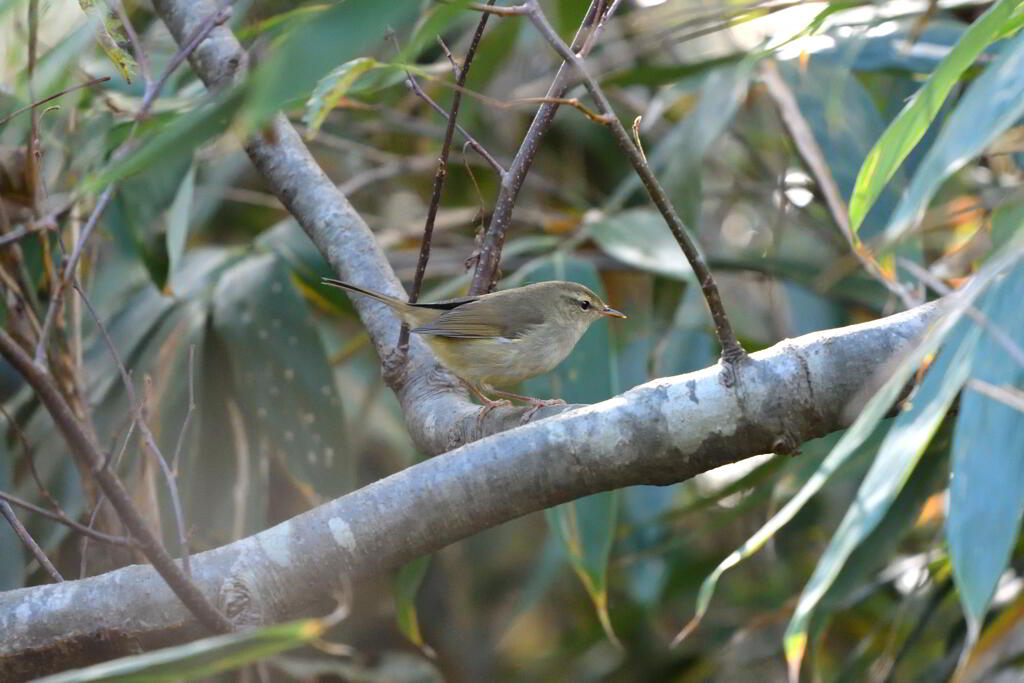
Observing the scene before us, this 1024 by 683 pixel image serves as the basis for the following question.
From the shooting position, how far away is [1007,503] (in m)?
1.57

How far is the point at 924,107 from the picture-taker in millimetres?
1854

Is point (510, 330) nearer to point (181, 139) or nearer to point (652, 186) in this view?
point (652, 186)

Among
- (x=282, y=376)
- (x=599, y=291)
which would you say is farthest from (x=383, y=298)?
(x=599, y=291)

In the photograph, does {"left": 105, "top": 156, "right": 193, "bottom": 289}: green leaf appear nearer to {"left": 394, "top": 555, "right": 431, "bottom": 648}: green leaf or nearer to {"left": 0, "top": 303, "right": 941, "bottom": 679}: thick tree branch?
{"left": 394, "top": 555, "right": 431, "bottom": 648}: green leaf

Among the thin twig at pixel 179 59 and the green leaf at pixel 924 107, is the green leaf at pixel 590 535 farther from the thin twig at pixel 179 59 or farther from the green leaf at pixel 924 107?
the thin twig at pixel 179 59

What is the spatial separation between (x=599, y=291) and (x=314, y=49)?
9.53 feet

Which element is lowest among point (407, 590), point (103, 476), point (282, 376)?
point (407, 590)

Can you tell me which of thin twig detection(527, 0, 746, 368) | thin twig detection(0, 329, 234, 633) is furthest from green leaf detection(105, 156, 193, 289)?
thin twig detection(527, 0, 746, 368)

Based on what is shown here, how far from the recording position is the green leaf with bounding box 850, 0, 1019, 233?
1804 millimetres

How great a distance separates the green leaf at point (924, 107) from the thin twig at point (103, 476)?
52.9 inches

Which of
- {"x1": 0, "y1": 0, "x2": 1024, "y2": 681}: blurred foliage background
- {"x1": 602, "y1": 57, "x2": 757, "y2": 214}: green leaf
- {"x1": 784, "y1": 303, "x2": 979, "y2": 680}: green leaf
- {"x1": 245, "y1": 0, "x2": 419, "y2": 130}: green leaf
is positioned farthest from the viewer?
{"x1": 602, "y1": 57, "x2": 757, "y2": 214}: green leaf

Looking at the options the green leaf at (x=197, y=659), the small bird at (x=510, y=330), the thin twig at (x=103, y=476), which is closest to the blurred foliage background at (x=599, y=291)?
the small bird at (x=510, y=330)

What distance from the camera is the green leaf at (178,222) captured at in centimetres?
320

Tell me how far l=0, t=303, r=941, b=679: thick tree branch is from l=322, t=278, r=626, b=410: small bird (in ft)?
4.36
